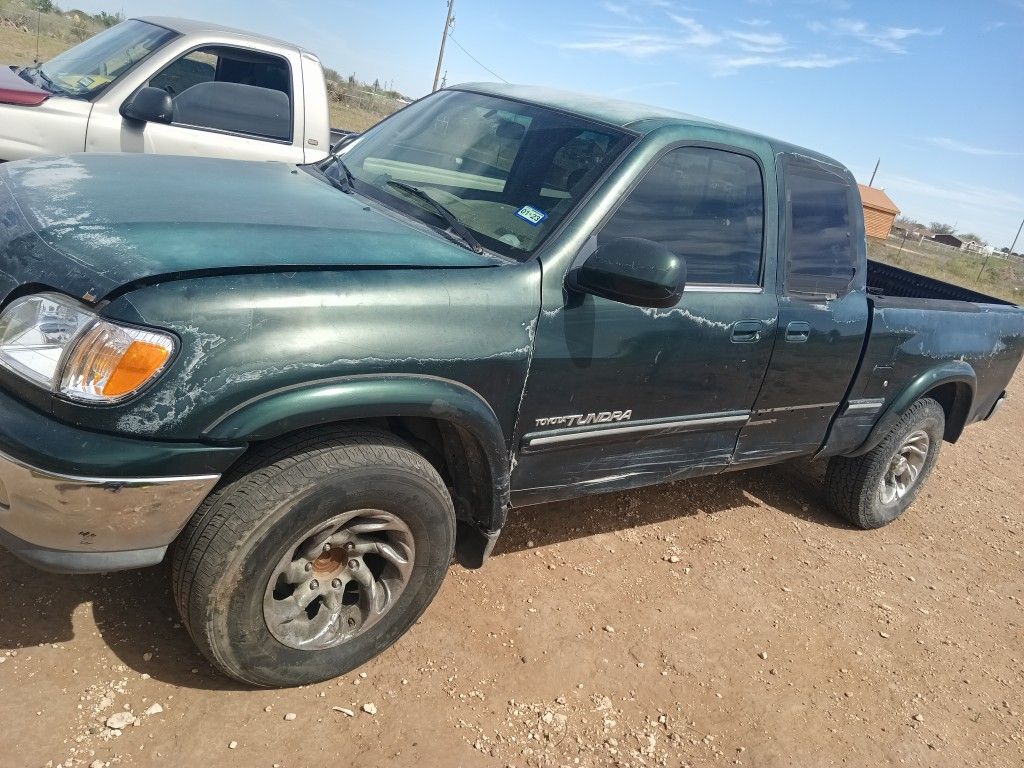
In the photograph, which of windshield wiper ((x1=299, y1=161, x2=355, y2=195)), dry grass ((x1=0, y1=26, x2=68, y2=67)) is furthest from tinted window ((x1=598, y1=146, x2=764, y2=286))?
dry grass ((x1=0, y1=26, x2=68, y2=67))

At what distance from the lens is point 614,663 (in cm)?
311

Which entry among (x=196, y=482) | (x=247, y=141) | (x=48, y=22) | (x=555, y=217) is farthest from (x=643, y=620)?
(x=48, y=22)

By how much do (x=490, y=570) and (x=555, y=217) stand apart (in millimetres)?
1594

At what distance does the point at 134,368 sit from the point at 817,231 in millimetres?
3054

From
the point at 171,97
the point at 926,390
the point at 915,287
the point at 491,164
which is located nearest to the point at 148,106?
the point at 171,97

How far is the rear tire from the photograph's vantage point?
4598 mm

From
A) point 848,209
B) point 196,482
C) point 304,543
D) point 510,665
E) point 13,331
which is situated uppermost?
point 848,209

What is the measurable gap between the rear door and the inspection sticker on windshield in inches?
49.1

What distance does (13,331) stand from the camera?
212 cm

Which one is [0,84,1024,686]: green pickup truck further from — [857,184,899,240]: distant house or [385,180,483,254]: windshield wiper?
[857,184,899,240]: distant house

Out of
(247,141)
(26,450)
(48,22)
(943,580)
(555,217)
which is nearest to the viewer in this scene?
(26,450)

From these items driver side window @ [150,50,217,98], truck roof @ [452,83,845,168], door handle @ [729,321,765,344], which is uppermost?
truck roof @ [452,83,845,168]

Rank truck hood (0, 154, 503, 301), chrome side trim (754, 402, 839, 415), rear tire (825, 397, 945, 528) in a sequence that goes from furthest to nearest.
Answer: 1. rear tire (825, 397, 945, 528)
2. chrome side trim (754, 402, 839, 415)
3. truck hood (0, 154, 503, 301)

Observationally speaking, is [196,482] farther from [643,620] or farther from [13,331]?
[643,620]
